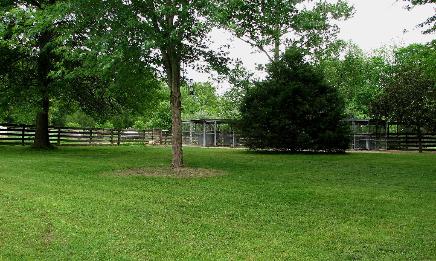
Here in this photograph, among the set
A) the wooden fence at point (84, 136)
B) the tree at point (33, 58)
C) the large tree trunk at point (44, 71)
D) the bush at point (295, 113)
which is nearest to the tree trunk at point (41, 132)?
the large tree trunk at point (44, 71)

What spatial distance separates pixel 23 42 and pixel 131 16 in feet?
34.7

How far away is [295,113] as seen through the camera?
25.7 meters

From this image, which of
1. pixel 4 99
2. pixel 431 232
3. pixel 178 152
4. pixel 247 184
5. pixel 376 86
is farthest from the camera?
pixel 376 86

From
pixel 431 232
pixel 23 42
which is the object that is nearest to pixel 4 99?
pixel 23 42

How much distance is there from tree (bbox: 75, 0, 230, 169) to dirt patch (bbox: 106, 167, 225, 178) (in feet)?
1.62

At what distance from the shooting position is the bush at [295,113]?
25.4m

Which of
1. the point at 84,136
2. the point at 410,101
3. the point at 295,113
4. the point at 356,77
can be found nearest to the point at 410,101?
the point at 410,101

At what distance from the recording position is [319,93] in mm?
26141

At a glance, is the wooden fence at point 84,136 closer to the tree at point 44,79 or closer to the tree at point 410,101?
the tree at point 44,79

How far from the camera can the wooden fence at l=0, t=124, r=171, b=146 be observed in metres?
27.2

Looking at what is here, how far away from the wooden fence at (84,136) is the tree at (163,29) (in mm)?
15675

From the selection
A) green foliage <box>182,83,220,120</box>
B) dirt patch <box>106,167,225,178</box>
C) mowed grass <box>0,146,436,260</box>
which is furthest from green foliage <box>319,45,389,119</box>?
mowed grass <box>0,146,436,260</box>

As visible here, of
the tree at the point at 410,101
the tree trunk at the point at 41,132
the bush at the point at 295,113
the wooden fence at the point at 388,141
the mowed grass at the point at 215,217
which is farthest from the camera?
the wooden fence at the point at 388,141

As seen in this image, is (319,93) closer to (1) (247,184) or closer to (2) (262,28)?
(2) (262,28)
